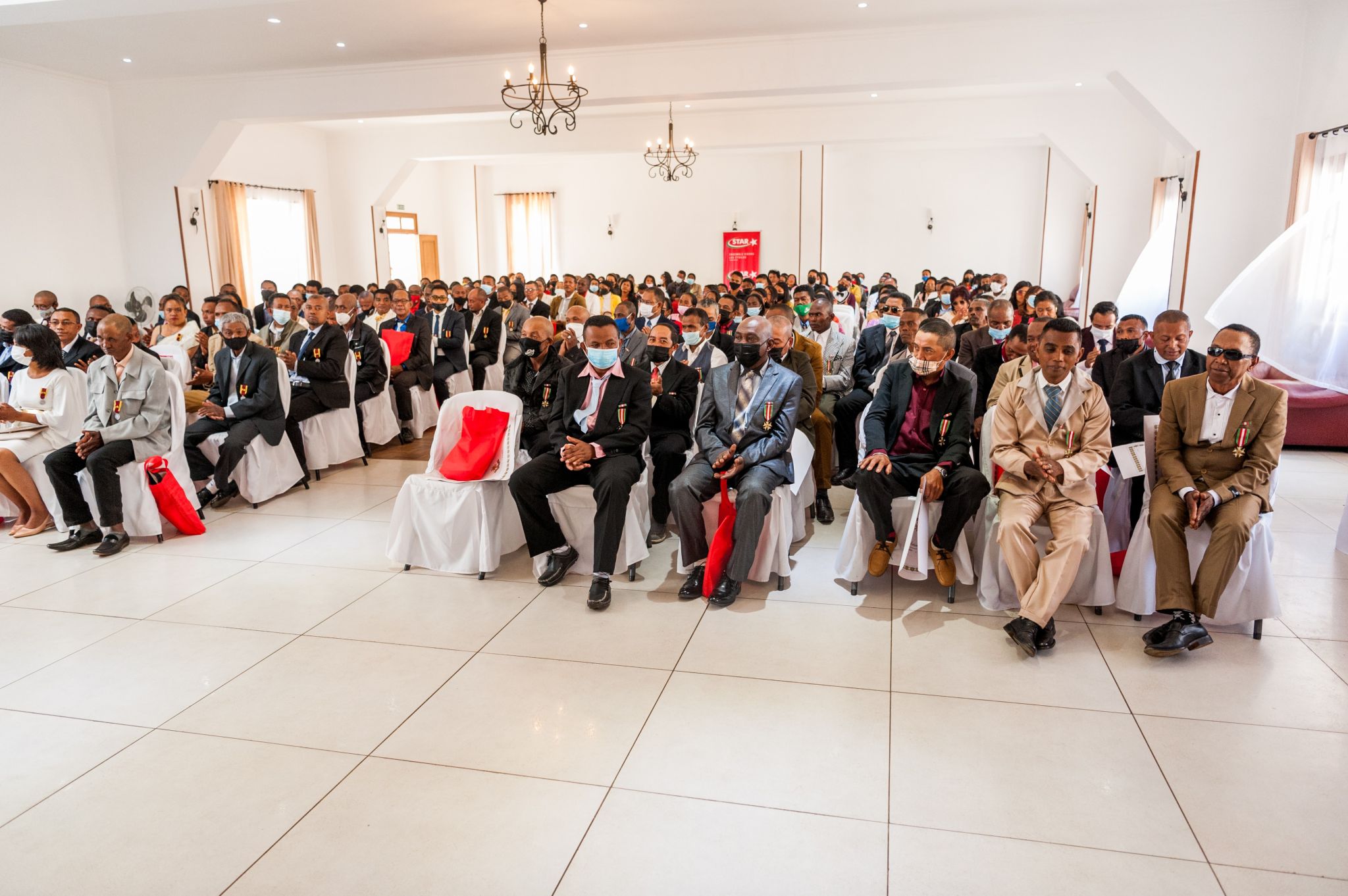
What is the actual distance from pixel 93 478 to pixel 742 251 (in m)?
13.8

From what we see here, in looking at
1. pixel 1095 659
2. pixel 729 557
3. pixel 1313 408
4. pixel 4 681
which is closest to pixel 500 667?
pixel 729 557

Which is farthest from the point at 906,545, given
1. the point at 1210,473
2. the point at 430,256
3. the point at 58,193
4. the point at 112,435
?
the point at 430,256

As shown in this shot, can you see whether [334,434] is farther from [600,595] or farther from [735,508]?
[735,508]

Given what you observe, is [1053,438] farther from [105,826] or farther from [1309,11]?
[1309,11]

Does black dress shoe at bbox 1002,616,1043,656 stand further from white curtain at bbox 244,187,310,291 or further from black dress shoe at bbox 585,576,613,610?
white curtain at bbox 244,187,310,291

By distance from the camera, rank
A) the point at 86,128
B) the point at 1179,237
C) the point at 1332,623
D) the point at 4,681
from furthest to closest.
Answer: the point at 86,128, the point at 1179,237, the point at 1332,623, the point at 4,681

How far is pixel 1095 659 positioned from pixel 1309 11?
6930 mm

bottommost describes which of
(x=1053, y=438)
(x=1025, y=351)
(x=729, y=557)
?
(x=729, y=557)

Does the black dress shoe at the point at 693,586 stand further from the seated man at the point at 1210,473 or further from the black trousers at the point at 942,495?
the seated man at the point at 1210,473

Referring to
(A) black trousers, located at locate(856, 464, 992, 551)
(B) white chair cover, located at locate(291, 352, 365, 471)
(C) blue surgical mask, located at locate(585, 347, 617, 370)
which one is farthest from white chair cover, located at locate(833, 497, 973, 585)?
(B) white chair cover, located at locate(291, 352, 365, 471)

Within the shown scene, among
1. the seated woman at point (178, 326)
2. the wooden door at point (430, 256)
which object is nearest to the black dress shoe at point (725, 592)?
the seated woman at point (178, 326)

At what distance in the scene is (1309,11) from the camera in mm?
6934

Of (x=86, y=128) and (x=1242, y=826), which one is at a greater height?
(x=86, y=128)

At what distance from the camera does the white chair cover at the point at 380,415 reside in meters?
6.75
